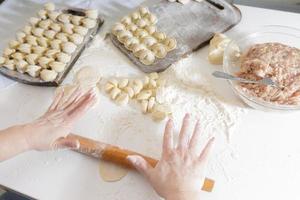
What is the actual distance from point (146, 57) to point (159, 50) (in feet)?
0.13

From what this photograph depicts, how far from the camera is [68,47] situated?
900 millimetres

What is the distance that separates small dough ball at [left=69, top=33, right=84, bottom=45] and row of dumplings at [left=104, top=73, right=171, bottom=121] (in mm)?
155

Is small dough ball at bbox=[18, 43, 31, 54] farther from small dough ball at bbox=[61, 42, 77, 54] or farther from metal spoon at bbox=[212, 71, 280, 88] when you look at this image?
metal spoon at bbox=[212, 71, 280, 88]

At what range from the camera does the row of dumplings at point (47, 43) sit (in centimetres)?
Answer: 87

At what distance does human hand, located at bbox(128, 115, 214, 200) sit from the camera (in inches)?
24.9

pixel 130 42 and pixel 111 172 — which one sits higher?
pixel 130 42

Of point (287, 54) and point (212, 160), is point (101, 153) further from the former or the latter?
point (287, 54)

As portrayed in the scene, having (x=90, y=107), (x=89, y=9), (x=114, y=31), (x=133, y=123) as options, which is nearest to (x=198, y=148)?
(x=133, y=123)

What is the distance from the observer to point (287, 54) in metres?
0.80

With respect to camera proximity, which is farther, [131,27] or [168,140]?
[131,27]

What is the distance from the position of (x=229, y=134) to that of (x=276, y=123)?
11 cm

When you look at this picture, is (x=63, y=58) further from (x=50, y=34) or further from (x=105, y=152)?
(x=105, y=152)

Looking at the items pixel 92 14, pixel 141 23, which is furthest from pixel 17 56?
pixel 141 23

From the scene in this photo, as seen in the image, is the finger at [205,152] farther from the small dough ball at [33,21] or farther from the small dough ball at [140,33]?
the small dough ball at [33,21]
